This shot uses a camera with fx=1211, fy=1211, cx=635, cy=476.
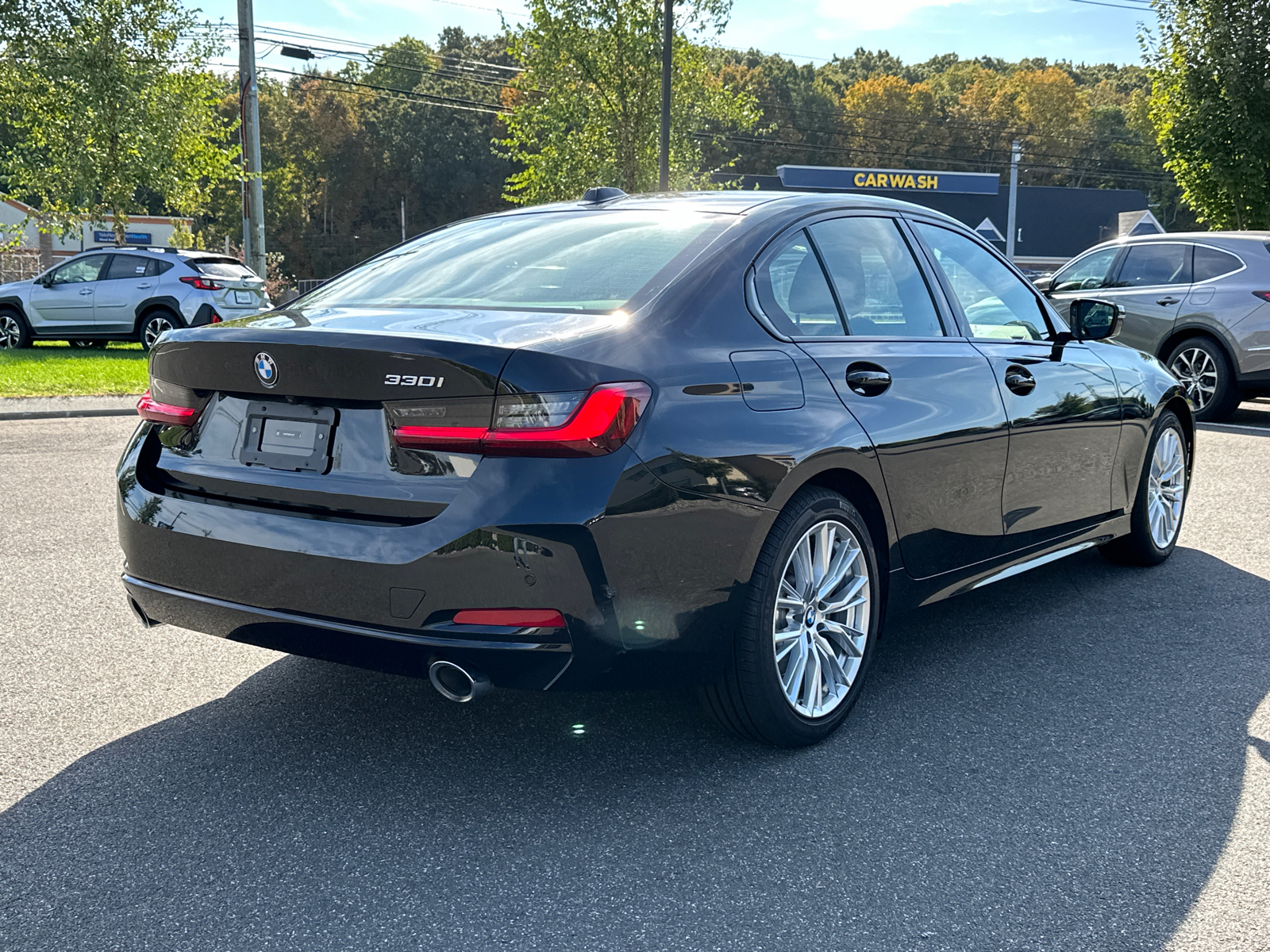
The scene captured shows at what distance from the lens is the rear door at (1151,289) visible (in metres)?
12.0

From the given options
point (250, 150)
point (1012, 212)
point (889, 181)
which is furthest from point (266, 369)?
point (889, 181)

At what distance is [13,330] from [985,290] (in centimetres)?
1924

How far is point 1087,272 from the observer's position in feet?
42.9

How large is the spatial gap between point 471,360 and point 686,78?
3312 cm

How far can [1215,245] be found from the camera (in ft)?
38.9

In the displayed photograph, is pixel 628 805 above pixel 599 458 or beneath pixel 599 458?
beneath

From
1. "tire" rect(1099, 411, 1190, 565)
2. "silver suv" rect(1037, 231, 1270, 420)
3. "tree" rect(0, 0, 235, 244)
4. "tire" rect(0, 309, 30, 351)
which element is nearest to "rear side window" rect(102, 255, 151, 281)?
"tire" rect(0, 309, 30, 351)

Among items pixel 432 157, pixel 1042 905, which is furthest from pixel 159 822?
pixel 432 157

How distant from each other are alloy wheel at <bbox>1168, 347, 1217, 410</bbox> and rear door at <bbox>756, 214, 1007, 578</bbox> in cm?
861

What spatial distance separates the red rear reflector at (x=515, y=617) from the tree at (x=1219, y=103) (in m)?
20.5

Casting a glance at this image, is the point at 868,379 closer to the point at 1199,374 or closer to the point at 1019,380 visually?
the point at 1019,380

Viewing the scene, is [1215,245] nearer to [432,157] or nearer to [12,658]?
[12,658]

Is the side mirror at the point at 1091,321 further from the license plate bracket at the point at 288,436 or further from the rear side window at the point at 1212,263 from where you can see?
the rear side window at the point at 1212,263

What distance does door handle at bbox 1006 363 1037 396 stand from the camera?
14.7 ft
